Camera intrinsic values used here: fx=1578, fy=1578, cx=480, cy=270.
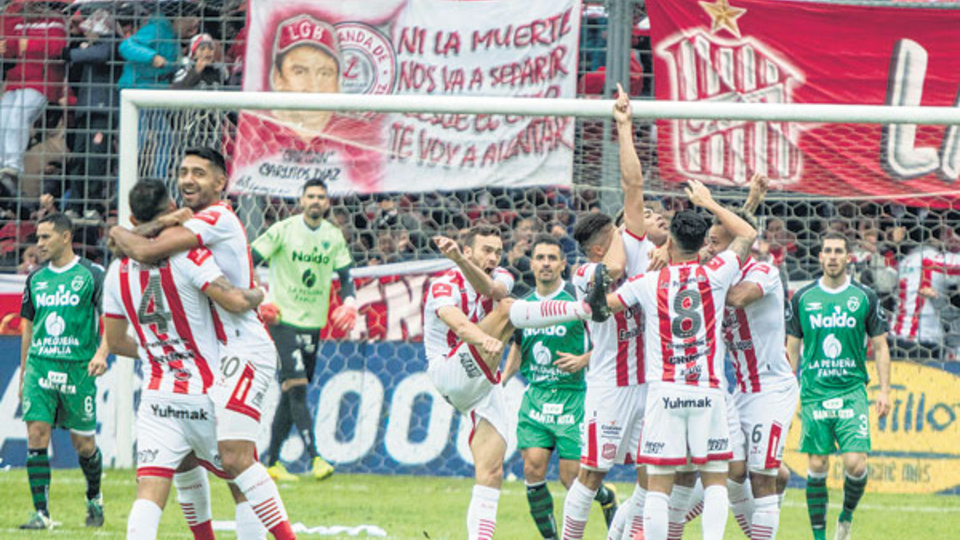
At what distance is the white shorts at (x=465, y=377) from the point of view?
8.73 metres

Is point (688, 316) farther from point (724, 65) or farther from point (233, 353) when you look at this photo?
point (724, 65)

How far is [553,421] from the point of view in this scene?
31.5 feet

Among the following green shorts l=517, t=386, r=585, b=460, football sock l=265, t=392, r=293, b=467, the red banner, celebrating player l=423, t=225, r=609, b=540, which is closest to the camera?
celebrating player l=423, t=225, r=609, b=540

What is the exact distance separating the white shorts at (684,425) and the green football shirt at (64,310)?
442cm

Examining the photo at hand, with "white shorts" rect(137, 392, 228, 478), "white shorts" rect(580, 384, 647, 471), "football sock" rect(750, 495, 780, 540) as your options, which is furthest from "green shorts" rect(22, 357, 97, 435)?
"football sock" rect(750, 495, 780, 540)

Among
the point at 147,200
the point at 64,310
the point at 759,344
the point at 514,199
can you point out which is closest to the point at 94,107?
the point at 64,310

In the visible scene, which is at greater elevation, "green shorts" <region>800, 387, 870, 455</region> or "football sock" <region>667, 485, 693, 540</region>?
"green shorts" <region>800, 387, 870, 455</region>

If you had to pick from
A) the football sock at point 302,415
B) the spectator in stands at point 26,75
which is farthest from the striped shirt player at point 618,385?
the spectator in stands at point 26,75

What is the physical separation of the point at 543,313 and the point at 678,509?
1.42m

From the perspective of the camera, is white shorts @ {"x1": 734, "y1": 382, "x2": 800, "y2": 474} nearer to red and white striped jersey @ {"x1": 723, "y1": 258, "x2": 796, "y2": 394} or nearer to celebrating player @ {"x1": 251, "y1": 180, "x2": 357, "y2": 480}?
red and white striped jersey @ {"x1": 723, "y1": 258, "x2": 796, "y2": 394}

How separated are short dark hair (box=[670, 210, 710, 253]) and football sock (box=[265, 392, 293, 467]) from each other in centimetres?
530

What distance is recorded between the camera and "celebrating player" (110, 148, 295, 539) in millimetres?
7520

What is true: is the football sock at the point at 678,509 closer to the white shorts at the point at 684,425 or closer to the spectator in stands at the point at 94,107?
the white shorts at the point at 684,425

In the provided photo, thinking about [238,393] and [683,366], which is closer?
[238,393]
